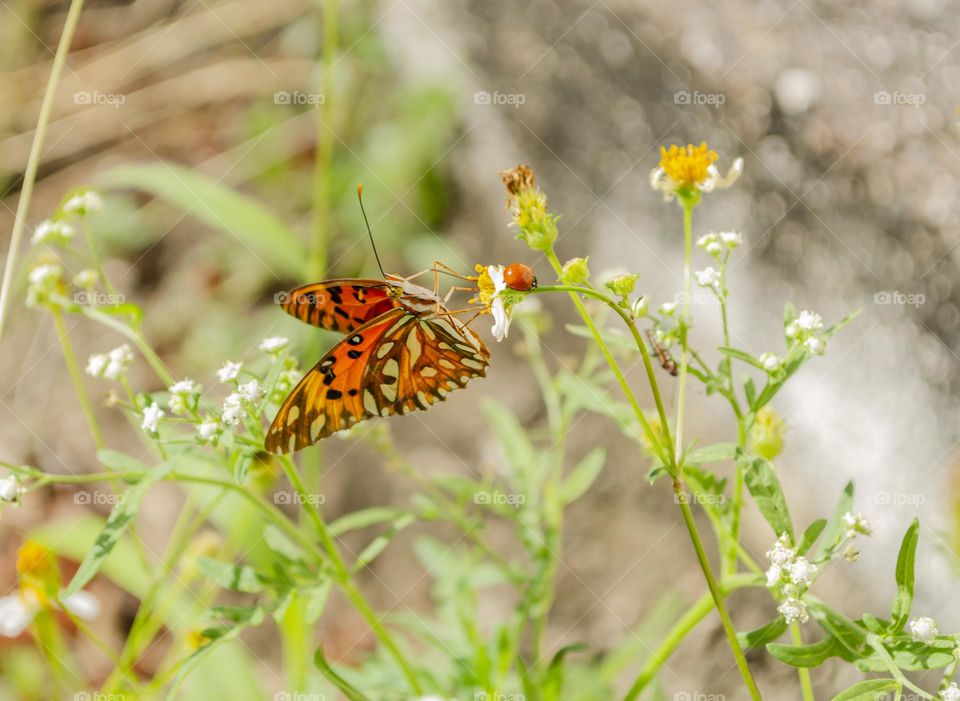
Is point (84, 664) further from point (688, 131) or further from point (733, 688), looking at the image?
point (688, 131)

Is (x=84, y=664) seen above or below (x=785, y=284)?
below

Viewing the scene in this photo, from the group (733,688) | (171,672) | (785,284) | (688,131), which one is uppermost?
(688,131)

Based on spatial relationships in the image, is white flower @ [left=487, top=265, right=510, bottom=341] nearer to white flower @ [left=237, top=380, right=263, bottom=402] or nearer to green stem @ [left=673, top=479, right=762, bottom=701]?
green stem @ [left=673, top=479, right=762, bottom=701]

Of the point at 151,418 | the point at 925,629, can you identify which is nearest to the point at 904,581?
the point at 925,629

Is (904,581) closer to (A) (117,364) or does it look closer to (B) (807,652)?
(B) (807,652)

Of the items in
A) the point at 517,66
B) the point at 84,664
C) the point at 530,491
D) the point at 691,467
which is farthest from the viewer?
the point at 517,66

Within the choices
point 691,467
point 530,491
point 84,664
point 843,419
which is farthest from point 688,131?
point 84,664

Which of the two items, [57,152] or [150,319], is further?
[57,152]
